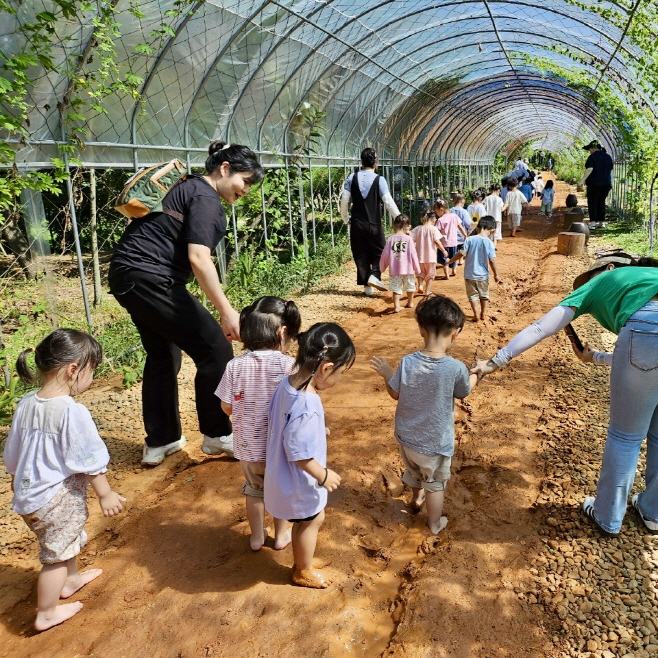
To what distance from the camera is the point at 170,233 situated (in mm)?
3174

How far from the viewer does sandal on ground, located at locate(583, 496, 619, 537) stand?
2729 millimetres

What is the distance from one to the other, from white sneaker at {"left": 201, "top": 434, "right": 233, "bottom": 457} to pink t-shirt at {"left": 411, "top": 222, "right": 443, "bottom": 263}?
4895mm

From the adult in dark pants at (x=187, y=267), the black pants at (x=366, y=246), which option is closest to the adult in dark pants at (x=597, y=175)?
the black pants at (x=366, y=246)

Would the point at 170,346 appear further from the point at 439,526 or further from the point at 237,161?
the point at 439,526

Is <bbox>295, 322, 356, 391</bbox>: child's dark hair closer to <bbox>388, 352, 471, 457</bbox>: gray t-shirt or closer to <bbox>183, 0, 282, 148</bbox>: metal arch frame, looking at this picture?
<bbox>388, 352, 471, 457</bbox>: gray t-shirt

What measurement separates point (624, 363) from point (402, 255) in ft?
15.2

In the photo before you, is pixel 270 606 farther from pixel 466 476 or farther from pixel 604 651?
pixel 466 476

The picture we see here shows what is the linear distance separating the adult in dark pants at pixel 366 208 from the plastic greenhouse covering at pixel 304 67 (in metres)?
1.61

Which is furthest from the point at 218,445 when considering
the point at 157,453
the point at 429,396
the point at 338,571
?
the point at 429,396

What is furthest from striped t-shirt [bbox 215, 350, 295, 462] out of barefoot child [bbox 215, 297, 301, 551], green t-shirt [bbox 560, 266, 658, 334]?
green t-shirt [bbox 560, 266, 658, 334]

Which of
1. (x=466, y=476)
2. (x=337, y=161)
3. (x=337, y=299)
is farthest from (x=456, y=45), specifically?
(x=466, y=476)

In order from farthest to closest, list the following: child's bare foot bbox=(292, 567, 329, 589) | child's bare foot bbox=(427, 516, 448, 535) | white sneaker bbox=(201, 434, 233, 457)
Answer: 1. white sneaker bbox=(201, 434, 233, 457)
2. child's bare foot bbox=(427, 516, 448, 535)
3. child's bare foot bbox=(292, 567, 329, 589)

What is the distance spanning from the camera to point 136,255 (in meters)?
3.11

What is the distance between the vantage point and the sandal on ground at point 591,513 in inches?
107
